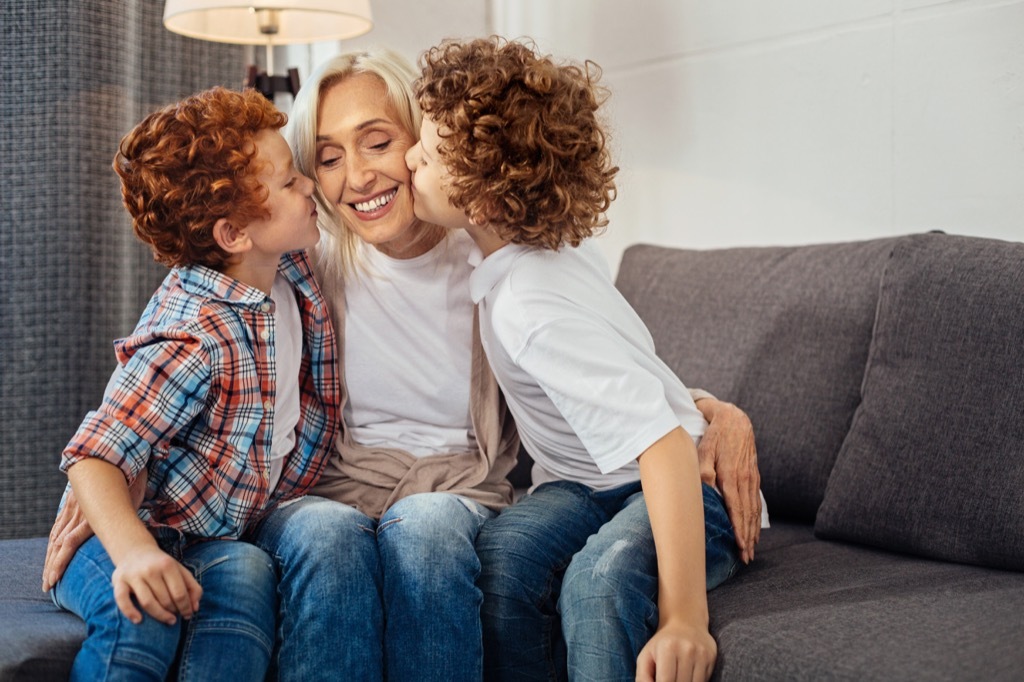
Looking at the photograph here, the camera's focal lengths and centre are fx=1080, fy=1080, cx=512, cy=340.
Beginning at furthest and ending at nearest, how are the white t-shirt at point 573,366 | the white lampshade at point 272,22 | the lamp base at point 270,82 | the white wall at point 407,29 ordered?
the white wall at point 407,29
the lamp base at point 270,82
the white lampshade at point 272,22
the white t-shirt at point 573,366

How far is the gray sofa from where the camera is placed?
3.97 feet

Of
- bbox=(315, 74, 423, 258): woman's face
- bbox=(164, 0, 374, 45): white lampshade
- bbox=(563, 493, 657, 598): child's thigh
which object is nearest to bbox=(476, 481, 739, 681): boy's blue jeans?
bbox=(563, 493, 657, 598): child's thigh

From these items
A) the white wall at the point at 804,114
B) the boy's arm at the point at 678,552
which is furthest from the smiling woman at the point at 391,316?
the white wall at the point at 804,114

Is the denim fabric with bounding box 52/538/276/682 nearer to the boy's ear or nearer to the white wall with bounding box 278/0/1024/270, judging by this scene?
the boy's ear

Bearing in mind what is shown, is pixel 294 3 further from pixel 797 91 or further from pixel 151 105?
pixel 797 91

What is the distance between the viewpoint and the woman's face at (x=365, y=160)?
64.8 inches

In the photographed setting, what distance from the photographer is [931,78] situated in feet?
6.51

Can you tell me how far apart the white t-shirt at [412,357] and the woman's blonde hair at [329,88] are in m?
0.10

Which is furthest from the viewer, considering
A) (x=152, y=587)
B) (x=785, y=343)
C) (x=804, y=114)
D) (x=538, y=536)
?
(x=804, y=114)

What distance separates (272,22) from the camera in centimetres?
226

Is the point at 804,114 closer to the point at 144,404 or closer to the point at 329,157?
the point at 329,157

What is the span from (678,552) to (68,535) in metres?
0.78

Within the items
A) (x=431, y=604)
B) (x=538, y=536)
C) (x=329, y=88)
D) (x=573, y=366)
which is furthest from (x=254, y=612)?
(x=329, y=88)

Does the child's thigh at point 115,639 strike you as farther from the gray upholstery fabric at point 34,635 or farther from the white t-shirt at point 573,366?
the white t-shirt at point 573,366
